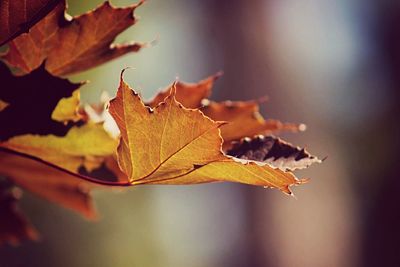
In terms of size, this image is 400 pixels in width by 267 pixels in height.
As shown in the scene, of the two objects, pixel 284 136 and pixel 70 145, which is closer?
pixel 70 145

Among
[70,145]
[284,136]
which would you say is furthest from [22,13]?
[284,136]

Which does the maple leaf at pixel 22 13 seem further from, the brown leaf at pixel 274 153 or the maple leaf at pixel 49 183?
the maple leaf at pixel 49 183

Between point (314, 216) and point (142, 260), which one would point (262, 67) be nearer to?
point (314, 216)

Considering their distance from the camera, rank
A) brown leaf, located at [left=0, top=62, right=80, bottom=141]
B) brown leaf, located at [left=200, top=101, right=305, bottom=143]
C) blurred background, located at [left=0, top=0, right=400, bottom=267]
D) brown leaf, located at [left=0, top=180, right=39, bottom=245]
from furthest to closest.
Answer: blurred background, located at [left=0, top=0, right=400, bottom=267] < brown leaf, located at [left=0, top=180, right=39, bottom=245] < brown leaf, located at [left=200, top=101, right=305, bottom=143] < brown leaf, located at [left=0, top=62, right=80, bottom=141]

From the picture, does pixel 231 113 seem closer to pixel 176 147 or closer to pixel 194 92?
pixel 194 92

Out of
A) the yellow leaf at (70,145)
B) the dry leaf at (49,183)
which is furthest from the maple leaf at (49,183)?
the yellow leaf at (70,145)

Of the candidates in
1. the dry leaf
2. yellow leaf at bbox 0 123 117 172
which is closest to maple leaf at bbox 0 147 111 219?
the dry leaf

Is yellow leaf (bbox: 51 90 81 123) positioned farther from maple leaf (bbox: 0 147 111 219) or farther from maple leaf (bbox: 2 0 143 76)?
maple leaf (bbox: 0 147 111 219)
